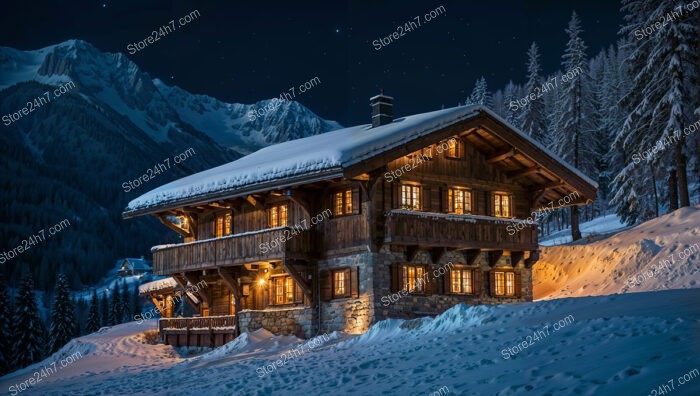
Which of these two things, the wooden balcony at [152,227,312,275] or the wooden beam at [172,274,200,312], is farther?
the wooden beam at [172,274,200,312]

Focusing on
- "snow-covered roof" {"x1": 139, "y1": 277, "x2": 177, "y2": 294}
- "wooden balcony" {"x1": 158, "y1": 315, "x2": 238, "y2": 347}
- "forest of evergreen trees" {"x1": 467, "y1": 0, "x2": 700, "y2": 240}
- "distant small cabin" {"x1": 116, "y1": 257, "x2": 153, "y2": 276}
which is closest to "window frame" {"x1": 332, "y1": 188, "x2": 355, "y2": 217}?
"wooden balcony" {"x1": 158, "y1": 315, "x2": 238, "y2": 347}

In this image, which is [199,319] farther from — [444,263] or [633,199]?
[633,199]

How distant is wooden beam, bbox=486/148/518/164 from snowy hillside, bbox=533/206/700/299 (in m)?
6.82

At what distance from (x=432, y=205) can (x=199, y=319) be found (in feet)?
38.5

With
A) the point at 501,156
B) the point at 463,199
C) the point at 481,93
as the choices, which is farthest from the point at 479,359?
the point at 481,93

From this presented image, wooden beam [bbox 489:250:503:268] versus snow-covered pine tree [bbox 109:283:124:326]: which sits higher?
wooden beam [bbox 489:250:503:268]

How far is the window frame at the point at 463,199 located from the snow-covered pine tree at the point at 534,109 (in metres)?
22.1

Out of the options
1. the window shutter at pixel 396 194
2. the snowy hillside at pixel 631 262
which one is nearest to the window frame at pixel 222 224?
the window shutter at pixel 396 194

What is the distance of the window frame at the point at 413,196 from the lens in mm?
28844

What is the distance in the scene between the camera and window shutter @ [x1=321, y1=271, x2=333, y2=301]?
Answer: 28812 millimetres

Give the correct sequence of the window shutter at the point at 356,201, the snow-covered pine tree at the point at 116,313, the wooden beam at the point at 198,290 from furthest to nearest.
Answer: the snow-covered pine tree at the point at 116,313, the wooden beam at the point at 198,290, the window shutter at the point at 356,201

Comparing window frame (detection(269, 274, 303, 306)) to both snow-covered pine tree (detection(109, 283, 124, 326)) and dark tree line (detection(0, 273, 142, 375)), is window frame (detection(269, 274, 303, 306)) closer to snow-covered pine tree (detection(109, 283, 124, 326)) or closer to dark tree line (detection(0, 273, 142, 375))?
dark tree line (detection(0, 273, 142, 375))

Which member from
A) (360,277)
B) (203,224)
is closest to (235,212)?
(203,224)

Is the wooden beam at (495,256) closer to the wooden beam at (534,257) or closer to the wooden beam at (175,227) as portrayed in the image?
the wooden beam at (534,257)
